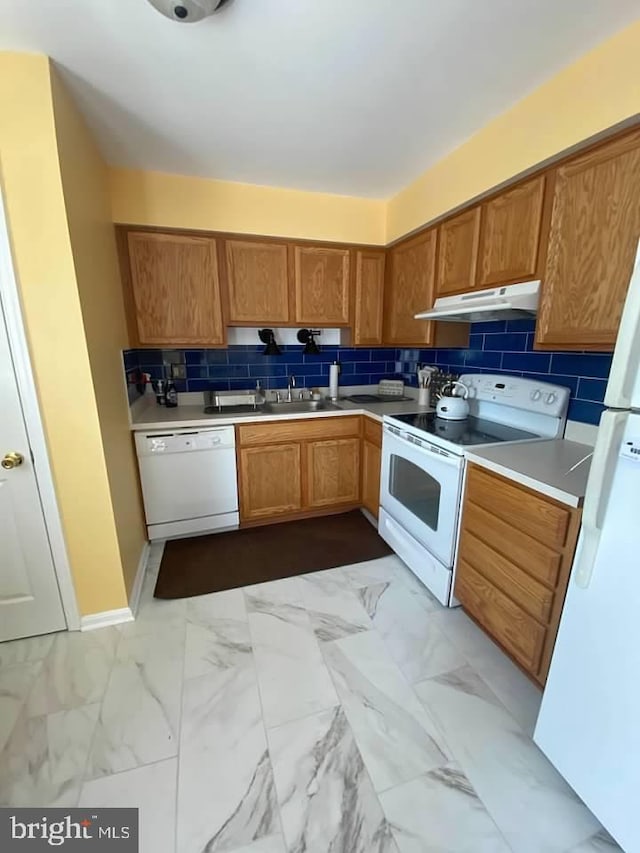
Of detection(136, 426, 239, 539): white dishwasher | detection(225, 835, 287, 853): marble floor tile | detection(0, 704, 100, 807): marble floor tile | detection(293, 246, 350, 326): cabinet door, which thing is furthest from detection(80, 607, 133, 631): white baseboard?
detection(293, 246, 350, 326): cabinet door

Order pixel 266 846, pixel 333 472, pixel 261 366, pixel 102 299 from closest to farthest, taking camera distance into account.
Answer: pixel 266 846 < pixel 102 299 < pixel 333 472 < pixel 261 366

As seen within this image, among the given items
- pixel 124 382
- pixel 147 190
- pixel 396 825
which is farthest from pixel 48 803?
pixel 147 190

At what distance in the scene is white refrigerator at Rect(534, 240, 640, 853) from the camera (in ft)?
2.99

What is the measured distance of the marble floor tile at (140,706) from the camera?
1.25 meters

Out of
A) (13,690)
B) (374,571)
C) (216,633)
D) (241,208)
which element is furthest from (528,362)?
(13,690)

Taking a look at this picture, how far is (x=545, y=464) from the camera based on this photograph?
152cm

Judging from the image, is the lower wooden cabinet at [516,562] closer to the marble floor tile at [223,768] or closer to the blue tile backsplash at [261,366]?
the marble floor tile at [223,768]

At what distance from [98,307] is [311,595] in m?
1.93

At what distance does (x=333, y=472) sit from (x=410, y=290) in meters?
1.51

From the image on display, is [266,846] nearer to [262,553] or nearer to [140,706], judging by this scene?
[140,706]

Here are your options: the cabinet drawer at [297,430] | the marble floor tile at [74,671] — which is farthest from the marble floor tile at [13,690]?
the cabinet drawer at [297,430]

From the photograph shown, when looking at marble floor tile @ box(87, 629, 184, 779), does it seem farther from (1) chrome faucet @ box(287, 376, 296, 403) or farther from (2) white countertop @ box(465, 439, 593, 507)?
(1) chrome faucet @ box(287, 376, 296, 403)

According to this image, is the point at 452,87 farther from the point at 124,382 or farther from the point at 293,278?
the point at 124,382

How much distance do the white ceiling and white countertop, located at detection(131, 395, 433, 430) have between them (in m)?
1.58
